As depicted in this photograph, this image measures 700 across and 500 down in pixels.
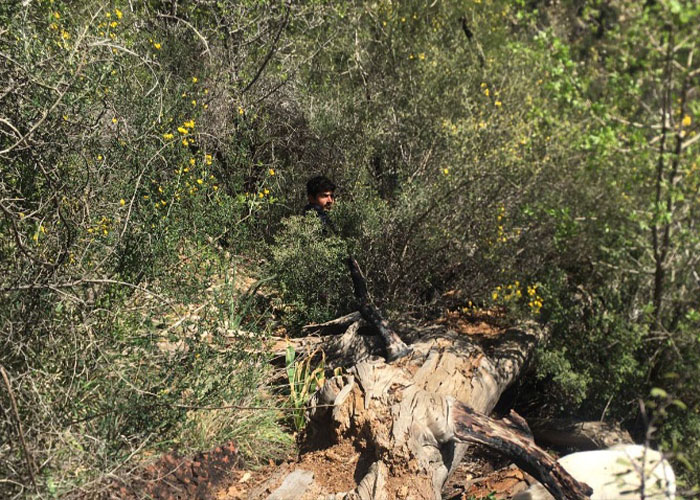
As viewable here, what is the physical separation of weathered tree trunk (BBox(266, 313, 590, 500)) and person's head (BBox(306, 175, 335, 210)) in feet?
5.24

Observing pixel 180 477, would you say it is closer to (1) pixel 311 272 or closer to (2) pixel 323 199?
(1) pixel 311 272

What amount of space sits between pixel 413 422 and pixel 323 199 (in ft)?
8.90

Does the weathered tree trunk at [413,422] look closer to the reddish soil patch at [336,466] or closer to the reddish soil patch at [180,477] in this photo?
the reddish soil patch at [336,466]

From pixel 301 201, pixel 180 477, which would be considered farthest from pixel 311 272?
pixel 180 477

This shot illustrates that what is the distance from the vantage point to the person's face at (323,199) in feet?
20.9

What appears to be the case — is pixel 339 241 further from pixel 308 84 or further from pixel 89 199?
pixel 308 84

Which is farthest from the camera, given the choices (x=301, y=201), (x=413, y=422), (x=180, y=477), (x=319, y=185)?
(x=301, y=201)

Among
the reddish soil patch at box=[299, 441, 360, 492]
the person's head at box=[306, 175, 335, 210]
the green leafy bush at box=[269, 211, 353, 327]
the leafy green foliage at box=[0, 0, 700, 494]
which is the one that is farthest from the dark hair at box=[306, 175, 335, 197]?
the reddish soil patch at box=[299, 441, 360, 492]

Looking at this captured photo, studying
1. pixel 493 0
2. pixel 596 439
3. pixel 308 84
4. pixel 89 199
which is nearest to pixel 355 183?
pixel 308 84

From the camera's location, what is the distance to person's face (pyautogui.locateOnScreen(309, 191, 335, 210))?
638cm

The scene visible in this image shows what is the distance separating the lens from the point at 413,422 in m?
4.32

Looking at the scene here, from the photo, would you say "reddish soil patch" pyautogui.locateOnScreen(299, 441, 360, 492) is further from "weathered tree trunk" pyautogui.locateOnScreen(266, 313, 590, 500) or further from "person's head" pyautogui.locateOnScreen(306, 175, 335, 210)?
"person's head" pyautogui.locateOnScreen(306, 175, 335, 210)

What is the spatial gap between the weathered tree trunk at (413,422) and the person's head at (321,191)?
A: 1.60 m

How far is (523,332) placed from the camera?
19.1ft
